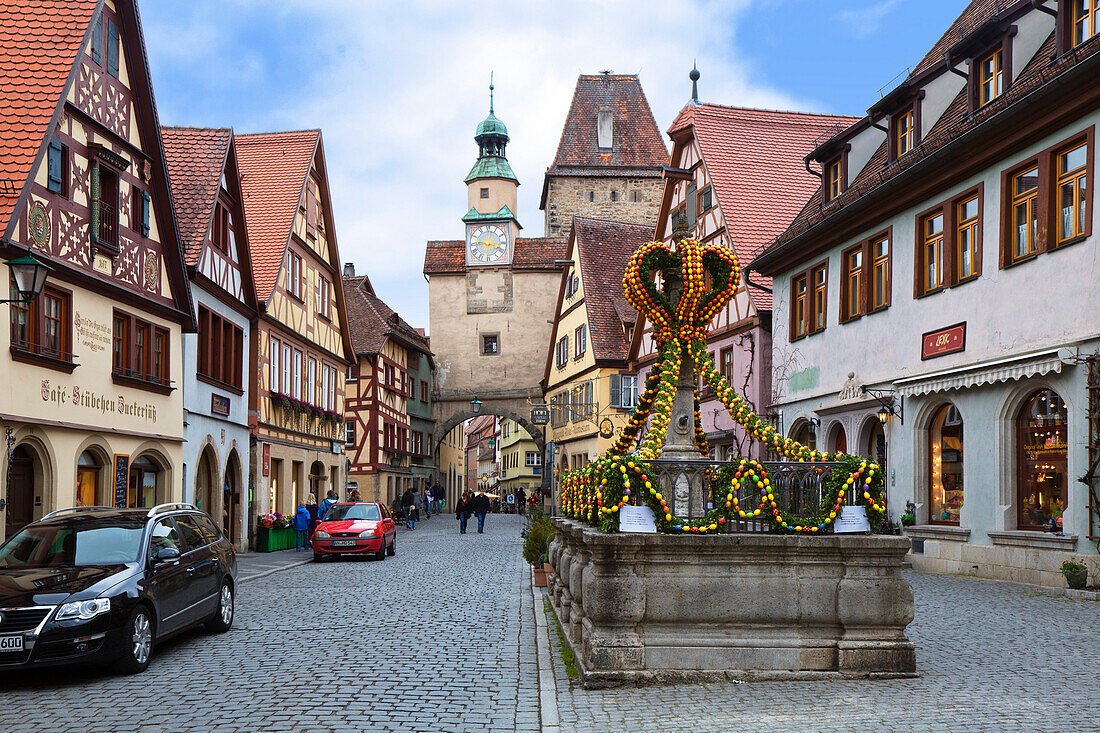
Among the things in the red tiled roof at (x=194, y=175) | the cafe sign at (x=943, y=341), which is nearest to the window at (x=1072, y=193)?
the cafe sign at (x=943, y=341)

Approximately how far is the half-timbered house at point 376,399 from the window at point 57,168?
3083 cm

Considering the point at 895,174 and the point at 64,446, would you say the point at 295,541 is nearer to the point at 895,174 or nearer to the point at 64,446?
the point at 64,446

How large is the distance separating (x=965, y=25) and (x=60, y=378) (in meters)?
18.2

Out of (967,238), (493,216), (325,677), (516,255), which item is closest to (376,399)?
(516,255)

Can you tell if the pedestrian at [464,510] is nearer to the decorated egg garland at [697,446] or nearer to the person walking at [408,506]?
the person walking at [408,506]

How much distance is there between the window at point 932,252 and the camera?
65.8ft

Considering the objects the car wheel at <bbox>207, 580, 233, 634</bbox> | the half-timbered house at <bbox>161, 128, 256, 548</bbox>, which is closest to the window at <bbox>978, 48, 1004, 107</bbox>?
the car wheel at <bbox>207, 580, 233, 634</bbox>

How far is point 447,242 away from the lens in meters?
64.8

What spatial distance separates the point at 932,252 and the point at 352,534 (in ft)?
43.6

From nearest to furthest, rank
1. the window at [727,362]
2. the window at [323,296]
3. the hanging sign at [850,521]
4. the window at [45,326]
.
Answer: the hanging sign at [850,521]
the window at [45,326]
the window at [727,362]
the window at [323,296]

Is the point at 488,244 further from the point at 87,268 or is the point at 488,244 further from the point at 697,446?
the point at 697,446

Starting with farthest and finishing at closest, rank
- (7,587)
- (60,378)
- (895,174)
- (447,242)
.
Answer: (447,242), (895,174), (60,378), (7,587)

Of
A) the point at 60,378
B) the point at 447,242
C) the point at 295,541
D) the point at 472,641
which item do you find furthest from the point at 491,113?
the point at 472,641

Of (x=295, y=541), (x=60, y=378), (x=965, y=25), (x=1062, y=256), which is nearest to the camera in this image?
(x=1062, y=256)
